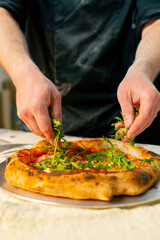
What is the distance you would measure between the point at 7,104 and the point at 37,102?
12.0 ft

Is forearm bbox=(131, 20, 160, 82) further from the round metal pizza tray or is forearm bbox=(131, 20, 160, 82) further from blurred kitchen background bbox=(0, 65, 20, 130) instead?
blurred kitchen background bbox=(0, 65, 20, 130)

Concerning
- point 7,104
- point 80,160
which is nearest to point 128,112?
point 80,160

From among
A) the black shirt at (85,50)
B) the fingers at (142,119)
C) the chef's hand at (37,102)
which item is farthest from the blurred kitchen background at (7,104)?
the fingers at (142,119)

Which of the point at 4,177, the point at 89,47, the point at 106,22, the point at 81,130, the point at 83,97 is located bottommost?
the point at 81,130

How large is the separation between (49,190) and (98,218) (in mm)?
167

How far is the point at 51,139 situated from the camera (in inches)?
39.0

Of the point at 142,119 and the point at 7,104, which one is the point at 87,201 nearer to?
the point at 142,119

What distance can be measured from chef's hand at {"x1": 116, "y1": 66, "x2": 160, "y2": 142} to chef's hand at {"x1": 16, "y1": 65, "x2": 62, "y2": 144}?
9.8 inches

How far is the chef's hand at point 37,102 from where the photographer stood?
91 cm

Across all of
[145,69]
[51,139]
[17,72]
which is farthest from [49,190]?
[145,69]

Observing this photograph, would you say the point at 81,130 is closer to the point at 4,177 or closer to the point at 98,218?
the point at 4,177

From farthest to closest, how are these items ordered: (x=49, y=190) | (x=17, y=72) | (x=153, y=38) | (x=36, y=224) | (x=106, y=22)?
(x=106, y=22)
(x=153, y=38)
(x=17, y=72)
(x=49, y=190)
(x=36, y=224)

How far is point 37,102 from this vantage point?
35.6 inches

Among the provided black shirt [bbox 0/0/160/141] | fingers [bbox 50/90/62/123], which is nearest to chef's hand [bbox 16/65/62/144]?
fingers [bbox 50/90/62/123]
